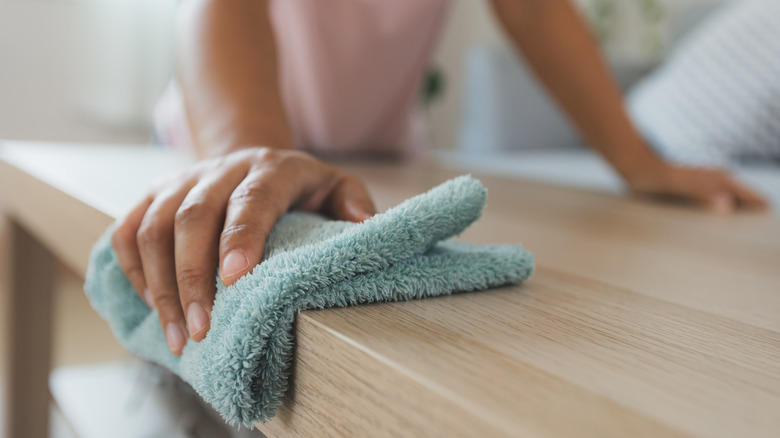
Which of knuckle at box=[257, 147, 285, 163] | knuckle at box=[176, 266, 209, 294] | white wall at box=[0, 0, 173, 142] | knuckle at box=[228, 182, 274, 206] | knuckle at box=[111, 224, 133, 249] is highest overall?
knuckle at box=[257, 147, 285, 163]

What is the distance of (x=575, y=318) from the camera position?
0.25 metres

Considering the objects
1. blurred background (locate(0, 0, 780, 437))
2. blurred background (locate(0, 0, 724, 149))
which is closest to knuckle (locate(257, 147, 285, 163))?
blurred background (locate(0, 0, 780, 437))

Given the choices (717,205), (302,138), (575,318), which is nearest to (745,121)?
(717,205)

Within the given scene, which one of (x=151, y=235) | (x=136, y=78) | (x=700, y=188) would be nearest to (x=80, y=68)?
(x=136, y=78)

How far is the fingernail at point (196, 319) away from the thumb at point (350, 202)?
0.32ft

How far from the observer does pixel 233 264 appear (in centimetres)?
25

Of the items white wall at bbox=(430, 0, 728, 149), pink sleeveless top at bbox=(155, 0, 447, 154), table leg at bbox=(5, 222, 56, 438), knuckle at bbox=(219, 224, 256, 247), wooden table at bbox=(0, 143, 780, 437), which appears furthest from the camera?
white wall at bbox=(430, 0, 728, 149)

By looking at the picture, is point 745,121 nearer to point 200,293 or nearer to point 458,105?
point 200,293

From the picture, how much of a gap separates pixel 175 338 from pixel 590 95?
697 mm

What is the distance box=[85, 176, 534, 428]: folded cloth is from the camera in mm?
219

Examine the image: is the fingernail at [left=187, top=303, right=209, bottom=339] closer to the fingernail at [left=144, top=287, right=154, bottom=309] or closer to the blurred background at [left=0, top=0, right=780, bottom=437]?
the fingernail at [left=144, top=287, right=154, bottom=309]

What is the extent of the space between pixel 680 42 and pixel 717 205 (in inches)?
46.3

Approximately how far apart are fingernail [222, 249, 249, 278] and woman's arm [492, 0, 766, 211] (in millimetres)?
663

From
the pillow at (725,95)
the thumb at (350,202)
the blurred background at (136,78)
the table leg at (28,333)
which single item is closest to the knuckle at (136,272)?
the thumb at (350,202)
